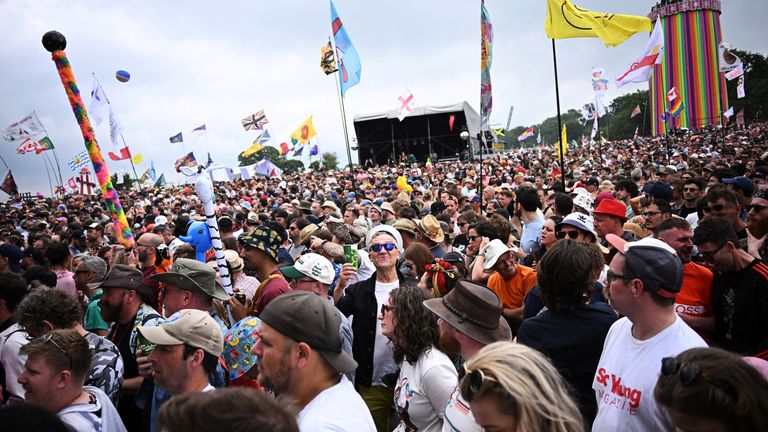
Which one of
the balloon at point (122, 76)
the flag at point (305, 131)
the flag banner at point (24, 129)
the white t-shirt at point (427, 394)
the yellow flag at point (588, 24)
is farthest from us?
the flag at point (305, 131)

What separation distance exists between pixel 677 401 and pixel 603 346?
3.34 ft

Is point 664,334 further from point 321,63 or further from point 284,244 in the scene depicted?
point 321,63

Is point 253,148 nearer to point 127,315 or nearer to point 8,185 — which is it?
point 8,185

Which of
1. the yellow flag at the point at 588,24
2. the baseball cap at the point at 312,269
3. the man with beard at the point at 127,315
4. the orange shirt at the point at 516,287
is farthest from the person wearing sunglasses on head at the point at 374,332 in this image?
the yellow flag at the point at 588,24

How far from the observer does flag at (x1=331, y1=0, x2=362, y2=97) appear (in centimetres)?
1366

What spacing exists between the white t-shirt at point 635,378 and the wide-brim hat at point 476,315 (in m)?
0.55

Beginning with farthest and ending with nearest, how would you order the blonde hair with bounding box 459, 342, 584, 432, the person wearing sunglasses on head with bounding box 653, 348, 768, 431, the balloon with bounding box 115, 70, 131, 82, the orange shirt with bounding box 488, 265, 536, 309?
the balloon with bounding box 115, 70, 131, 82
the orange shirt with bounding box 488, 265, 536, 309
the blonde hair with bounding box 459, 342, 584, 432
the person wearing sunglasses on head with bounding box 653, 348, 768, 431

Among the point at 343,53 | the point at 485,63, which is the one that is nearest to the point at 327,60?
the point at 343,53

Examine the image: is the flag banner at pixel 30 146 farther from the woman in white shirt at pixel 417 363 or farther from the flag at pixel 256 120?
the woman in white shirt at pixel 417 363

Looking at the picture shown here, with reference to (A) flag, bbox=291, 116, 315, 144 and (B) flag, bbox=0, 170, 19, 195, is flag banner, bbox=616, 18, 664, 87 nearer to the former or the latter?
(A) flag, bbox=291, 116, 315, 144

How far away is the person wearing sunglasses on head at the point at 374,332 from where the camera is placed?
3693 mm

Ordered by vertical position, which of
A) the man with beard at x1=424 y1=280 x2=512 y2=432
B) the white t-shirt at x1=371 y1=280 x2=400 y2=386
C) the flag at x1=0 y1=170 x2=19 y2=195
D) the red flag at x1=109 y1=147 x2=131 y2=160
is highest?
the red flag at x1=109 y1=147 x2=131 y2=160

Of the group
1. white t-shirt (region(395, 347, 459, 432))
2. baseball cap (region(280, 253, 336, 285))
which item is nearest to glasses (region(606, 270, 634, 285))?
white t-shirt (region(395, 347, 459, 432))

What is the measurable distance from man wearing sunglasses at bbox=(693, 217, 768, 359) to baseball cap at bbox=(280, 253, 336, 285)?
271cm
